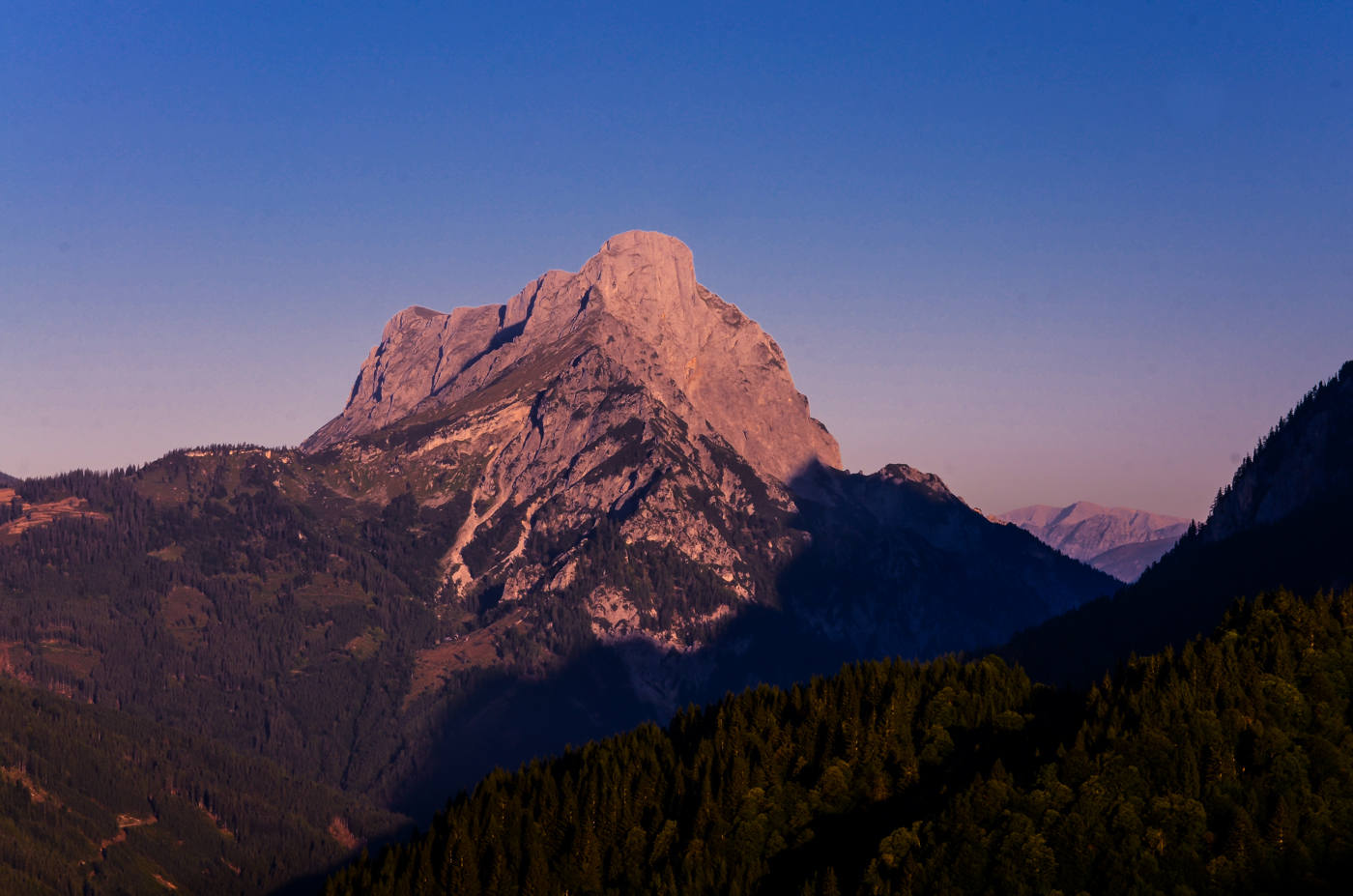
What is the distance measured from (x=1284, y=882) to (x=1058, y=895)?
3224 cm

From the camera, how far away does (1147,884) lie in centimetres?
19888

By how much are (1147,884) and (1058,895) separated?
500 inches

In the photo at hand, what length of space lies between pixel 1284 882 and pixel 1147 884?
19.6m

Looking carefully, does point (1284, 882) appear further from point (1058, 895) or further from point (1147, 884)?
point (1058, 895)

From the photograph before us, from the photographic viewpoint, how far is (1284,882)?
653ft

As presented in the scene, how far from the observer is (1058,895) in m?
199

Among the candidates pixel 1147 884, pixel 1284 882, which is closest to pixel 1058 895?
pixel 1147 884
